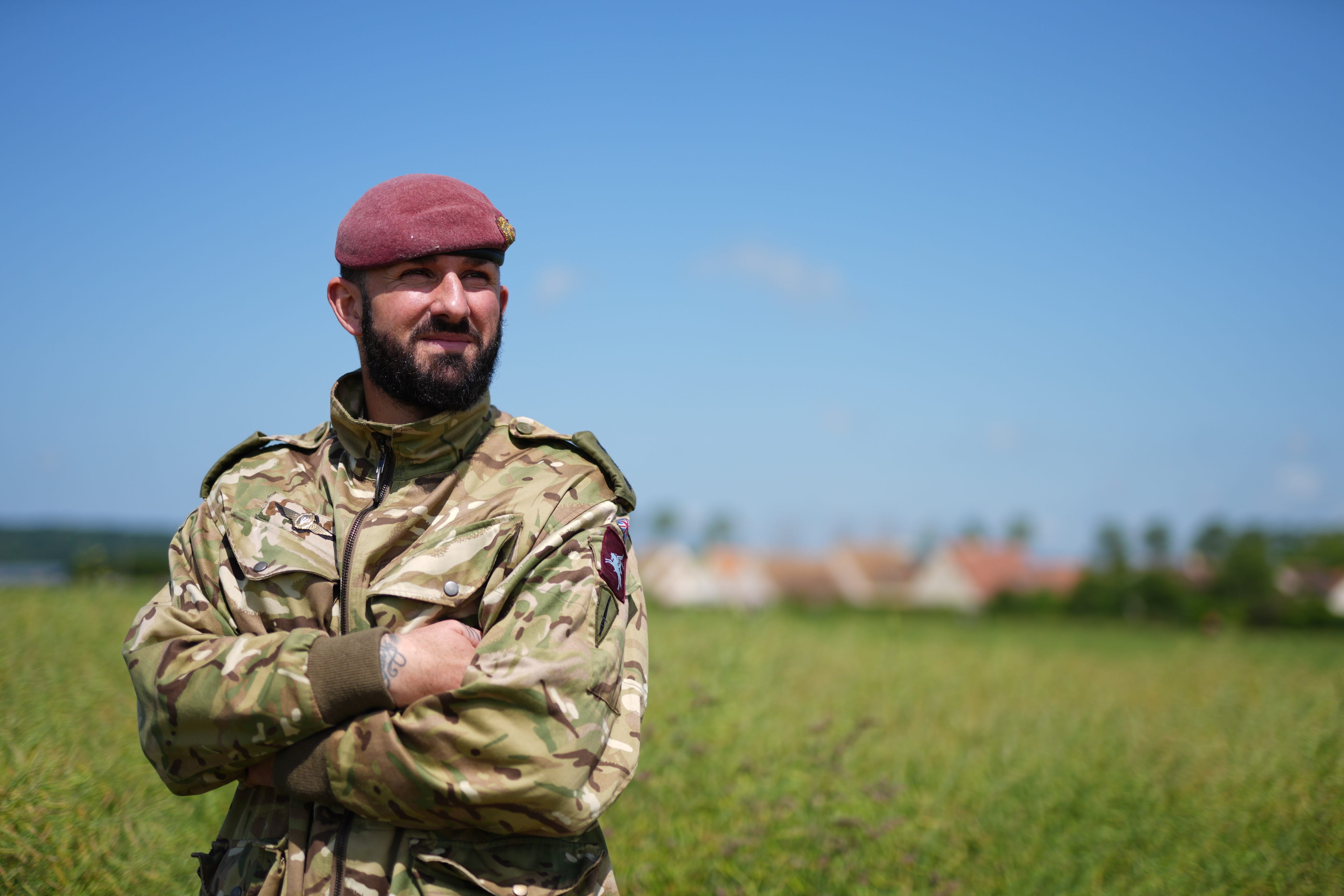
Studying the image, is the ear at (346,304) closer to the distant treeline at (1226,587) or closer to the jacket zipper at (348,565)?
the jacket zipper at (348,565)

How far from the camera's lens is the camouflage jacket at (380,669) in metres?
2.09

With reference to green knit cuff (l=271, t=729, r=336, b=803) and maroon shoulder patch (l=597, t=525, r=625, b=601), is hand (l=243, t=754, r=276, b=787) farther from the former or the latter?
maroon shoulder patch (l=597, t=525, r=625, b=601)

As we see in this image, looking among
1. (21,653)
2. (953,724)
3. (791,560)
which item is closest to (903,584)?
(791,560)

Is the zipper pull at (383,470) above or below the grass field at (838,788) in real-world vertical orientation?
above

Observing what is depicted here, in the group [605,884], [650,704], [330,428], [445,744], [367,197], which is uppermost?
[367,197]

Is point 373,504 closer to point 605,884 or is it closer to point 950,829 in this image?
point 605,884

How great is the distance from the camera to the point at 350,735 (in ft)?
6.91

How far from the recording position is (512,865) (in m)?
2.21

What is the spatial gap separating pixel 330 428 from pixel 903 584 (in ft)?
234

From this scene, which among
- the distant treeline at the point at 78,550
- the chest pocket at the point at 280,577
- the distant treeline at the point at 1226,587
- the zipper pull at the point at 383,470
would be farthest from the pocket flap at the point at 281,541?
the distant treeline at the point at 1226,587

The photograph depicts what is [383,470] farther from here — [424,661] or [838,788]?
[838,788]

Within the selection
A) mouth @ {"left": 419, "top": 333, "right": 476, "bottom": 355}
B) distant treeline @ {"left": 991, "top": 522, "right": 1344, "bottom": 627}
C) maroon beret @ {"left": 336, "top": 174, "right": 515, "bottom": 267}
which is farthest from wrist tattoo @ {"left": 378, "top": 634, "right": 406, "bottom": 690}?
distant treeline @ {"left": 991, "top": 522, "right": 1344, "bottom": 627}

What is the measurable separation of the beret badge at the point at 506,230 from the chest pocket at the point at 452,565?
2.53ft

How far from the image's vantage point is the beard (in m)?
2.49
